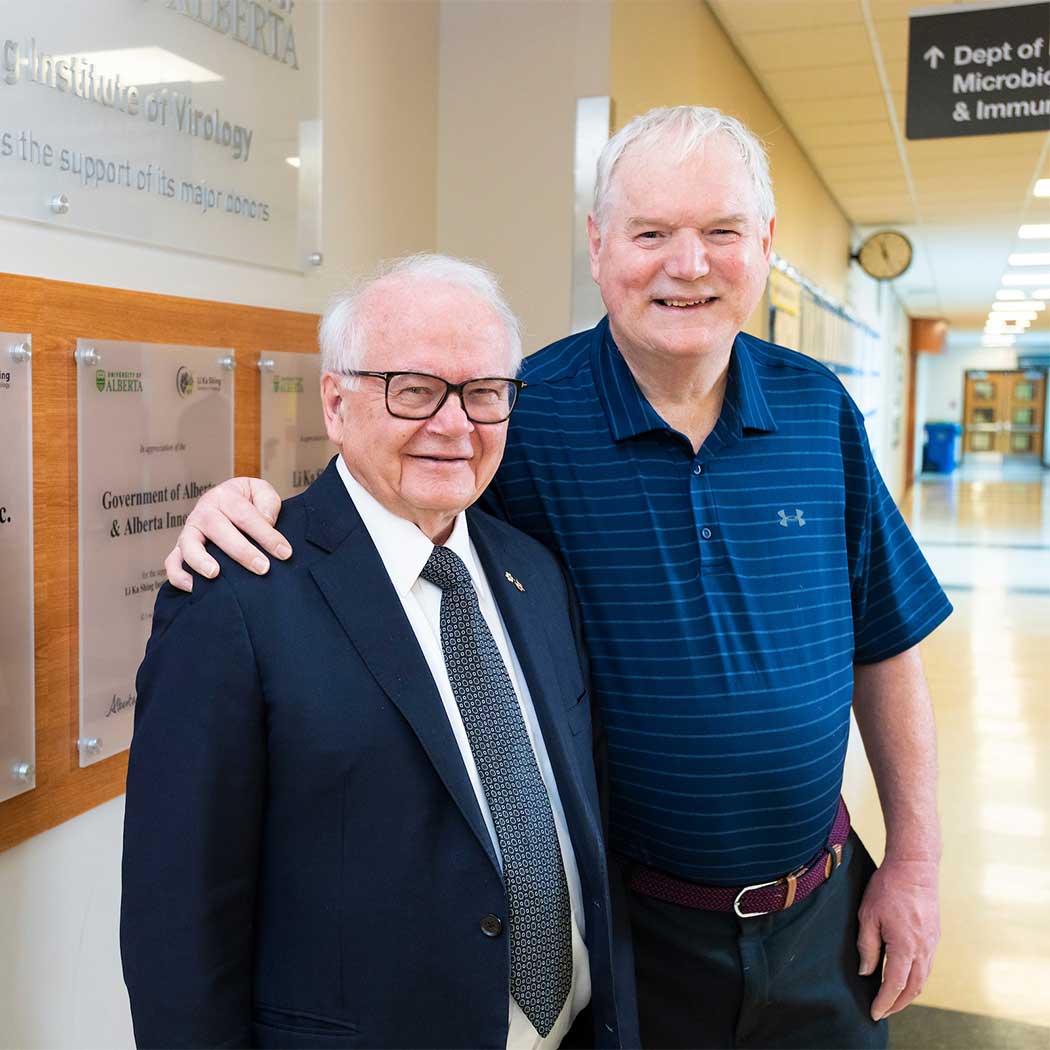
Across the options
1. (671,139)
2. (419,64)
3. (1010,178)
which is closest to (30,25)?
(671,139)

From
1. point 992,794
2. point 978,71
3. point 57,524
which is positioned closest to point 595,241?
point 57,524

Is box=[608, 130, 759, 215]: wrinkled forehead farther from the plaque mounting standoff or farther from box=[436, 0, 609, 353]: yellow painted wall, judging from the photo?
box=[436, 0, 609, 353]: yellow painted wall

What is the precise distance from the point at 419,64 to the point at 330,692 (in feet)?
7.50

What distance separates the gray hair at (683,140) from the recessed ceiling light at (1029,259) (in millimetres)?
11308

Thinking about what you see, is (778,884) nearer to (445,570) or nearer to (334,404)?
(445,570)

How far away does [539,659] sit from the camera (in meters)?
1.50

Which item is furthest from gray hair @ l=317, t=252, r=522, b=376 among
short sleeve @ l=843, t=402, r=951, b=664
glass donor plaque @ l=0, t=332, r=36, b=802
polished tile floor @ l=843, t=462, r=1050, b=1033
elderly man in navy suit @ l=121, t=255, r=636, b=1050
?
polished tile floor @ l=843, t=462, r=1050, b=1033

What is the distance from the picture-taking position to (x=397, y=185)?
2934mm

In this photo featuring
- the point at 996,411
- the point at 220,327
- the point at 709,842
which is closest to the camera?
the point at 709,842

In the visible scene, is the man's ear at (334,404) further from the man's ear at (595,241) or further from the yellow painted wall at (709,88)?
the yellow painted wall at (709,88)

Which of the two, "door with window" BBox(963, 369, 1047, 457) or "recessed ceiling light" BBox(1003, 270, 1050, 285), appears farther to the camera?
"door with window" BBox(963, 369, 1047, 457)

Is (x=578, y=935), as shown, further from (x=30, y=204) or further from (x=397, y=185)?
(x=397, y=185)

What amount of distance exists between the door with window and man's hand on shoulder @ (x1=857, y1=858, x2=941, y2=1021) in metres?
35.2

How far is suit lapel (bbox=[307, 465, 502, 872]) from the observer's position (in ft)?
4.25
